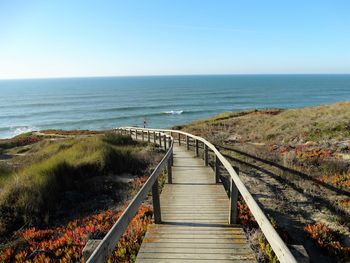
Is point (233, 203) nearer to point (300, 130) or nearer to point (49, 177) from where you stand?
point (49, 177)

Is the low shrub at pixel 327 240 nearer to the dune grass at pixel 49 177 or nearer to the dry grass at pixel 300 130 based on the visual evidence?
the dune grass at pixel 49 177

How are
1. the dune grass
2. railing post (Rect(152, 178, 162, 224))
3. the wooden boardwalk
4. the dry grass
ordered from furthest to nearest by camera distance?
the dry grass
the dune grass
railing post (Rect(152, 178, 162, 224))
the wooden boardwalk

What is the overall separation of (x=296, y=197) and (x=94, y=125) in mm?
48367

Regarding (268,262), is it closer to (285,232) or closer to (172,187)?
(285,232)

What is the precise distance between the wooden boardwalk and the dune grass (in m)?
3.20

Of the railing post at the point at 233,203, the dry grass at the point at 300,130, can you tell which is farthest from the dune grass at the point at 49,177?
the dry grass at the point at 300,130

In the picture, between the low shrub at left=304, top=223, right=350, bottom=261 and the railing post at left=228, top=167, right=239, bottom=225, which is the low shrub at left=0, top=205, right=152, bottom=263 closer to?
the railing post at left=228, top=167, right=239, bottom=225

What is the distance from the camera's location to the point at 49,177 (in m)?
8.71

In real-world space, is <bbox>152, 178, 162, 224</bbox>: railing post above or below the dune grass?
above

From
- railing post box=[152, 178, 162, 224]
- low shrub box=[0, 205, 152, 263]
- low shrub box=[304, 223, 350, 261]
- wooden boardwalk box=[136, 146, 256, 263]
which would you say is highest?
railing post box=[152, 178, 162, 224]

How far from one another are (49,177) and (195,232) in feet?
18.1

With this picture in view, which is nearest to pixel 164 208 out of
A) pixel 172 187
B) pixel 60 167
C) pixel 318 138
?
pixel 172 187

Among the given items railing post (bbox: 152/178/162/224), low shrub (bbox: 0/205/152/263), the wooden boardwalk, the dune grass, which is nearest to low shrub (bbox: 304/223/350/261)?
the wooden boardwalk

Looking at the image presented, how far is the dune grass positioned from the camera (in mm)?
7051
